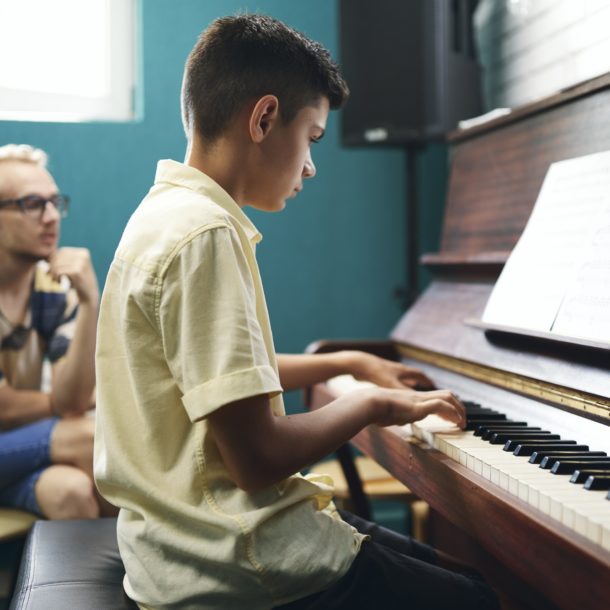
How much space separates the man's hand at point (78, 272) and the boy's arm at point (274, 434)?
1445 millimetres

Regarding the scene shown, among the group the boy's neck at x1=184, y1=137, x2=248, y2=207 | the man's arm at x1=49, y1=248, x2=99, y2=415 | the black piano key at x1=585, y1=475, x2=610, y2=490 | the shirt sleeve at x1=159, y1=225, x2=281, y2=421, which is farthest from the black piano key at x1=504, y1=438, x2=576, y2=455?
the man's arm at x1=49, y1=248, x2=99, y2=415

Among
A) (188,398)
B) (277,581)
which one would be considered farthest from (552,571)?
(188,398)

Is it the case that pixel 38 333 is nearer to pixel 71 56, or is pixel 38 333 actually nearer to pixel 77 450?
pixel 77 450

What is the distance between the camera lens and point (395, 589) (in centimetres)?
114

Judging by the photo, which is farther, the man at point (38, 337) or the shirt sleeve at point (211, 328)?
the man at point (38, 337)

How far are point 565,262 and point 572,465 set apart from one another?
1.84 ft

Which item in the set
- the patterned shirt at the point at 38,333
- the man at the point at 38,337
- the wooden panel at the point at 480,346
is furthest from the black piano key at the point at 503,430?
the patterned shirt at the point at 38,333

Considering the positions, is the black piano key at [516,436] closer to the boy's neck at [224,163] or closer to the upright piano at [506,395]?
the upright piano at [506,395]

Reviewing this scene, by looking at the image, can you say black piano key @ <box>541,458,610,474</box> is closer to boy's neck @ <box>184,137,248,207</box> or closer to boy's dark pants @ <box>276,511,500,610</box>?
boy's dark pants @ <box>276,511,500,610</box>

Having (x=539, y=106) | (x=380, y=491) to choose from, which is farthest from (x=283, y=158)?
(x=380, y=491)

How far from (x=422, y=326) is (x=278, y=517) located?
3.81ft

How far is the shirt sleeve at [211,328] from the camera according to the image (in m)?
0.98

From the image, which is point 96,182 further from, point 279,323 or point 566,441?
point 566,441

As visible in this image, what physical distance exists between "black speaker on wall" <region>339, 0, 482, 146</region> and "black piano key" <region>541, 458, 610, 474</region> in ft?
6.55
